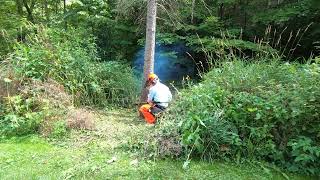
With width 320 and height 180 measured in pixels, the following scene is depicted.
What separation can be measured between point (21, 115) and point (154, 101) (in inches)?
99.2

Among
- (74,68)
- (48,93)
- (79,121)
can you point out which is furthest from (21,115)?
(74,68)

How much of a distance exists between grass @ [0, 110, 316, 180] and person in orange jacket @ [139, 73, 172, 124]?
1128 mm

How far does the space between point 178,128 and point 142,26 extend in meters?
7.32

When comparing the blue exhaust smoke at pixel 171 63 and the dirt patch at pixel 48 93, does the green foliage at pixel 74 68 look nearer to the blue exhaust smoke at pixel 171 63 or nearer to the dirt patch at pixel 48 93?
the dirt patch at pixel 48 93

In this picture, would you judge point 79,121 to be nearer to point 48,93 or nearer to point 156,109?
point 48,93

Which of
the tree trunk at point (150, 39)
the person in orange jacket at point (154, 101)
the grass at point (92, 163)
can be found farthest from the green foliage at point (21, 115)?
the tree trunk at point (150, 39)

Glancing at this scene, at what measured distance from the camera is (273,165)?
4672mm

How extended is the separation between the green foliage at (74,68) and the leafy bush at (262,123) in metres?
3.32

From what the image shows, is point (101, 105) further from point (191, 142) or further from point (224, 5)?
point (224, 5)

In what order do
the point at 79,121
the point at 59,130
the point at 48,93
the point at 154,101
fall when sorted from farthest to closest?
the point at 154,101, the point at 48,93, the point at 79,121, the point at 59,130

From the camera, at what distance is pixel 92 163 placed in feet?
15.9

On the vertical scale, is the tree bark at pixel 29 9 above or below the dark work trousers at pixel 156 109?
above

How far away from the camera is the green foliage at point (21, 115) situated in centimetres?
626

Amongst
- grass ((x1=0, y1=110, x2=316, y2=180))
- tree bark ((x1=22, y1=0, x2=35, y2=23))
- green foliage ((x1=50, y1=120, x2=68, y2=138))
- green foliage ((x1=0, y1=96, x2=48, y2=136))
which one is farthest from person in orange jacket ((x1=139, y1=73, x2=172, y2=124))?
tree bark ((x1=22, y1=0, x2=35, y2=23))
